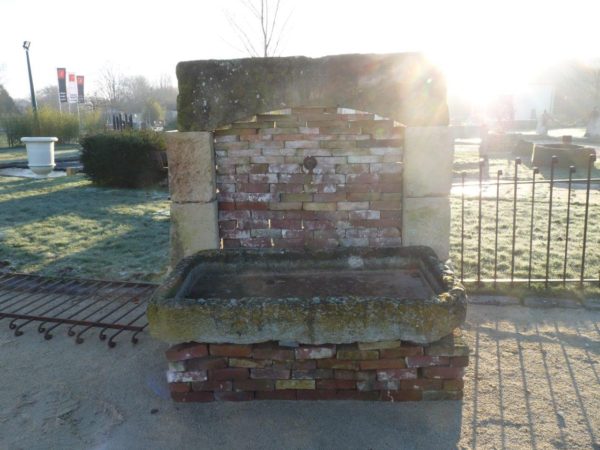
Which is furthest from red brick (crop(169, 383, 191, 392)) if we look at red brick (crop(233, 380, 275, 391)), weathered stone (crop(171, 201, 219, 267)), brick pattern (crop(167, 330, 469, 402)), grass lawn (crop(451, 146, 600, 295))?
grass lawn (crop(451, 146, 600, 295))

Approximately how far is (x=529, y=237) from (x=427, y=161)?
12.6 ft

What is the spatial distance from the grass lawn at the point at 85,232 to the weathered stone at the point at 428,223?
121 inches

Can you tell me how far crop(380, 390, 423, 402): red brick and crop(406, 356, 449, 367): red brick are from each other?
19 cm

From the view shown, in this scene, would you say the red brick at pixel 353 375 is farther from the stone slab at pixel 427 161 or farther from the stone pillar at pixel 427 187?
the stone slab at pixel 427 161

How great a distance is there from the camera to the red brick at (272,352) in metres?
2.92

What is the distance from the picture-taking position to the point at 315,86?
3.75m

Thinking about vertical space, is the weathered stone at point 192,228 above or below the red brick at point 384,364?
above

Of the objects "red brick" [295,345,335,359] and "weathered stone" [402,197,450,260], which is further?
"weathered stone" [402,197,450,260]

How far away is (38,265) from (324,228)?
12.9 ft

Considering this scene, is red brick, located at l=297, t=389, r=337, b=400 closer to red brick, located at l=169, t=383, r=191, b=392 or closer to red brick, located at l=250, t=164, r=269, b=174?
red brick, located at l=169, t=383, r=191, b=392

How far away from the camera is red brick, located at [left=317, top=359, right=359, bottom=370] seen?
9.64 ft

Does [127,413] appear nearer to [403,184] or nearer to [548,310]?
[403,184]

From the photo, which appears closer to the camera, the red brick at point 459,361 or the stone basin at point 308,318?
the stone basin at point 308,318

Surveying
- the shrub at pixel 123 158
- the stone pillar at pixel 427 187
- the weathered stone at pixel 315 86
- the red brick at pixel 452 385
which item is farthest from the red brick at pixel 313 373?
the shrub at pixel 123 158
